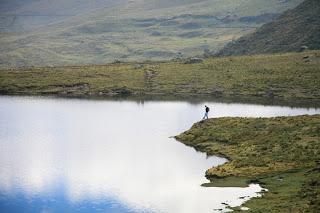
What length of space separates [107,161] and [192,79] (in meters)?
89.5

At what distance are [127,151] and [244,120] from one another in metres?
22.4

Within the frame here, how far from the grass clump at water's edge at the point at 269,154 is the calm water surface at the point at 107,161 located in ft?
7.90

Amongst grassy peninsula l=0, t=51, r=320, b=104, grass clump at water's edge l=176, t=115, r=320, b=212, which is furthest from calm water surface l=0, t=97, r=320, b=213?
grassy peninsula l=0, t=51, r=320, b=104

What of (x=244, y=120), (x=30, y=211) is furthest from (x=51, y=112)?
(x=30, y=211)

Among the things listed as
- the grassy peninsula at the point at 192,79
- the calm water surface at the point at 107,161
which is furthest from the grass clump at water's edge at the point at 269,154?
the grassy peninsula at the point at 192,79

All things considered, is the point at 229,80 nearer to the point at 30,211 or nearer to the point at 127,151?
the point at 127,151

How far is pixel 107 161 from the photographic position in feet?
245

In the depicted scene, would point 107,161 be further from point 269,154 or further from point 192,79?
point 192,79

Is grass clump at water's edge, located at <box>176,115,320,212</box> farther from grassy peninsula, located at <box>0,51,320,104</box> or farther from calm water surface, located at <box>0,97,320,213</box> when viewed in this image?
grassy peninsula, located at <box>0,51,320,104</box>

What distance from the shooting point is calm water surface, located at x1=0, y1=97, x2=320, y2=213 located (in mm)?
57969

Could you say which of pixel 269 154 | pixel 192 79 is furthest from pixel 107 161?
pixel 192 79

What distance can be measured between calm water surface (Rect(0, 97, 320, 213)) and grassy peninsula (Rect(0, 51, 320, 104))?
2494 cm

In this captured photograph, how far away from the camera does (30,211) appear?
2202 inches

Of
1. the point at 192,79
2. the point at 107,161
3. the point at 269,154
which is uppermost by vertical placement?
the point at 192,79
